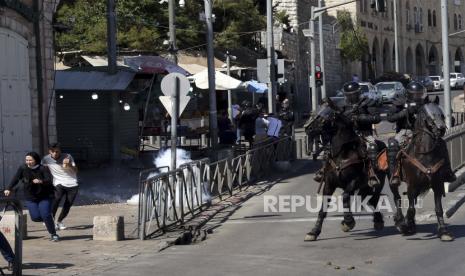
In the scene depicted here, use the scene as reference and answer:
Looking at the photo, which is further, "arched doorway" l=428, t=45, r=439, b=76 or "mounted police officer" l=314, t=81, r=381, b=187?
"arched doorway" l=428, t=45, r=439, b=76

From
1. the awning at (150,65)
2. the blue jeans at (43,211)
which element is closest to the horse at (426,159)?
the blue jeans at (43,211)

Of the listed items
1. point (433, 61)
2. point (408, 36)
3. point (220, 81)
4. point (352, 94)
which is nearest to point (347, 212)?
point (352, 94)

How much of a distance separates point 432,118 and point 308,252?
8.04ft

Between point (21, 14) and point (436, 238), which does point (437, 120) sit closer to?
point (436, 238)

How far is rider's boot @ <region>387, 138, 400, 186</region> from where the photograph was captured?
40.1ft

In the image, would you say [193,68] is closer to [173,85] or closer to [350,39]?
[173,85]

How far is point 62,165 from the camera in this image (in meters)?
13.7

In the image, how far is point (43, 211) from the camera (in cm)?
1251

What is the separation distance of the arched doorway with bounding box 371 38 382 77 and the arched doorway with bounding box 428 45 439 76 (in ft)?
55.2

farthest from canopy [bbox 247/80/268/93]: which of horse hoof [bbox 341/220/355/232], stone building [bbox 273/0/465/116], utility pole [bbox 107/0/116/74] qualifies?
horse hoof [bbox 341/220/355/232]

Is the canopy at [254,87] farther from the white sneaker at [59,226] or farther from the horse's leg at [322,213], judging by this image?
the horse's leg at [322,213]

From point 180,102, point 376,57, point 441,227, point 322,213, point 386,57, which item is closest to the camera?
point 441,227

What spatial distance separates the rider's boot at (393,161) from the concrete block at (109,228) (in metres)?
3.97

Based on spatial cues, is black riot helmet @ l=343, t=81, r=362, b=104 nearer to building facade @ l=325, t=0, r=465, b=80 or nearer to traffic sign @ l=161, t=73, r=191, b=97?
traffic sign @ l=161, t=73, r=191, b=97
